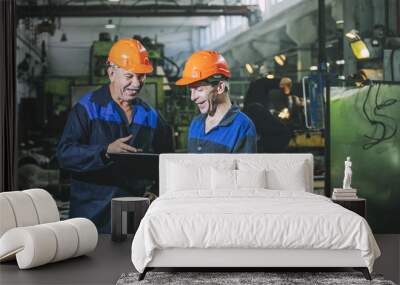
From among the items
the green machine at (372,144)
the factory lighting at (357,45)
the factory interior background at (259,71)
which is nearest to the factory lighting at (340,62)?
the factory interior background at (259,71)

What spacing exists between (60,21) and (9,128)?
4.53 ft

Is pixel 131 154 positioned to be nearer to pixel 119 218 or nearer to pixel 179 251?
pixel 119 218

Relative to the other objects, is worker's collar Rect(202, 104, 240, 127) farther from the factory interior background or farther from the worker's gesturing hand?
the worker's gesturing hand

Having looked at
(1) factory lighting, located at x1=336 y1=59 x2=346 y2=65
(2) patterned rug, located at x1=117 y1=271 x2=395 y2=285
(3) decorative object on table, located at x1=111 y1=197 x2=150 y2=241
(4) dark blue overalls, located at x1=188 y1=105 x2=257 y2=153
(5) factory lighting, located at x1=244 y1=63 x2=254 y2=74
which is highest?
(1) factory lighting, located at x1=336 y1=59 x2=346 y2=65

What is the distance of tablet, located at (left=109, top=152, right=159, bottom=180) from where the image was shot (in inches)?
335

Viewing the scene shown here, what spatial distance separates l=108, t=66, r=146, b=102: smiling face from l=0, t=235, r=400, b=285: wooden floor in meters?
1.96

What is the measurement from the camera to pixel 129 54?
8.60 m

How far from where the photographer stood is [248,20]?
8531 millimetres

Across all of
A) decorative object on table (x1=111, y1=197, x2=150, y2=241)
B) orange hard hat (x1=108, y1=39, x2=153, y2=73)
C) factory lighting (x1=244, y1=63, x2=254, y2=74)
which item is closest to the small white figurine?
factory lighting (x1=244, y1=63, x2=254, y2=74)

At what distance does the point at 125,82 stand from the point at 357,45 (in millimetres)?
2699

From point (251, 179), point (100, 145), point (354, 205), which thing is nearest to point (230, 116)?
point (251, 179)

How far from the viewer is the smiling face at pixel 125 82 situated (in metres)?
8.59

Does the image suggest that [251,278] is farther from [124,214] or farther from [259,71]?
[259,71]

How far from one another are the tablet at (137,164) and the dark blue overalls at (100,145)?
0.19 feet
